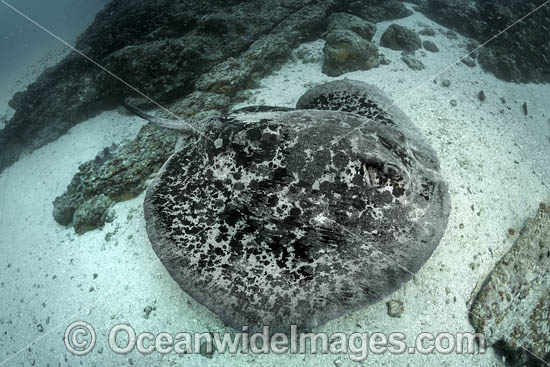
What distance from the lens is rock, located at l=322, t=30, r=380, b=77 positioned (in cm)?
712

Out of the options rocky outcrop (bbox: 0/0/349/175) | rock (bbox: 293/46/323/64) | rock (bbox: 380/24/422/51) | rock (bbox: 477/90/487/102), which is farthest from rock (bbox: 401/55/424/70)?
rocky outcrop (bbox: 0/0/349/175)

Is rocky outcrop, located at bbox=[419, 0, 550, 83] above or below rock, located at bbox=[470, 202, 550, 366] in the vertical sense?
above

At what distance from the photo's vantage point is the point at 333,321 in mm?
3395

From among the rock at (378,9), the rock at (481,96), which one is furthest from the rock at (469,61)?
the rock at (378,9)

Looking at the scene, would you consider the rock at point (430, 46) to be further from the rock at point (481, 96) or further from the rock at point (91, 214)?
the rock at point (91, 214)

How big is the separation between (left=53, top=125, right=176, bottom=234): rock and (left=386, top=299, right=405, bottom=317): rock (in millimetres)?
4655

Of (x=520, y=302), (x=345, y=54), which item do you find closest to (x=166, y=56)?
(x=345, y=54)

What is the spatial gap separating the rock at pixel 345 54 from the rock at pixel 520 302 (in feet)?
17.0

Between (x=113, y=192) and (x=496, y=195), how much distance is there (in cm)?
705

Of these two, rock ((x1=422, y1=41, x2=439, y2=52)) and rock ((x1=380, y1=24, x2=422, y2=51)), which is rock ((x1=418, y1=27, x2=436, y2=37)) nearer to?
rock ((x1=422, y1=41, x2=439, y2=52))

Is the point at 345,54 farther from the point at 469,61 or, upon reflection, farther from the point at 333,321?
the point at 333,321

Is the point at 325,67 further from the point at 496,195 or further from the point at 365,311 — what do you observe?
the point at 365,311

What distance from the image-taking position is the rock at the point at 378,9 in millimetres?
10054

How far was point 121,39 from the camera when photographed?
30.2 ft
